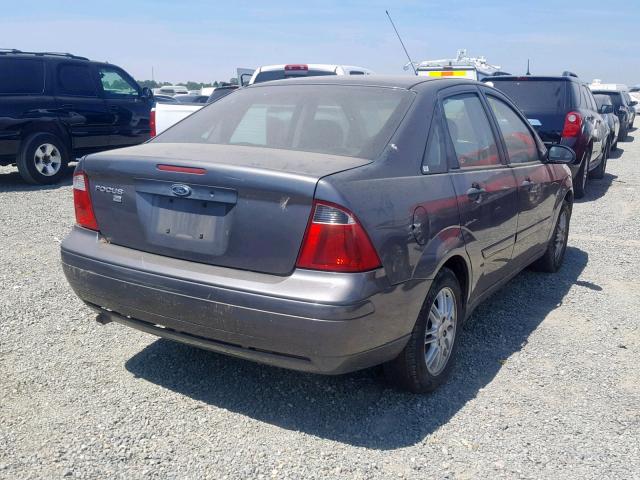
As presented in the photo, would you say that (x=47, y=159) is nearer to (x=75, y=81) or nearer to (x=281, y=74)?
(x=75, y=81)

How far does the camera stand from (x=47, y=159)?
32.9ft

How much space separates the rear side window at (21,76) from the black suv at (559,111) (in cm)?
695

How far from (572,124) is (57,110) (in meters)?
7.66

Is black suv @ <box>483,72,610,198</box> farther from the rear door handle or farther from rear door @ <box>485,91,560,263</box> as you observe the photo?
the rear door handle

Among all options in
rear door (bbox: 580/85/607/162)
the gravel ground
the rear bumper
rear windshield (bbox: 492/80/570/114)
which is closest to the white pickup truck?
rear windshield (bbox: 492/80/570/114)

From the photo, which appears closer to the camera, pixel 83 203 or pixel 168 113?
pixel 83 203

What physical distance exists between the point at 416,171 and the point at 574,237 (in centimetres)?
482

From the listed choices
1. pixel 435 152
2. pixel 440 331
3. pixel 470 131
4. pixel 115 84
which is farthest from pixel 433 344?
pixel 115 84

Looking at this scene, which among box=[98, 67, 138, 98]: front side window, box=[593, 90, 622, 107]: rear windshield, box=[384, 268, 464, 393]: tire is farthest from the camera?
box=[593, 90, 622, 107]: rear windshield

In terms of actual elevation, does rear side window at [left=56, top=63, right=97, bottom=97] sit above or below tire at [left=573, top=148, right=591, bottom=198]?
above

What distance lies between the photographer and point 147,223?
10.3 feet

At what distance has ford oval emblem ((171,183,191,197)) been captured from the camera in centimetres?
297

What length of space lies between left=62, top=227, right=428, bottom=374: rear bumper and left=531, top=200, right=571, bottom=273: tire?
2.93 metres

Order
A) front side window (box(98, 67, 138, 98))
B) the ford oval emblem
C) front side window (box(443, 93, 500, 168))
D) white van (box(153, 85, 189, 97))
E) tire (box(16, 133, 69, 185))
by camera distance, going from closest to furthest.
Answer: the ford oval emblem < front side window (box(443, 93, 500, 168)) < tire (box(16, 133, 69, 185)) < front side window (box(98, 67, 138, 98)) < white van (box(153, 85, 189, 97))
